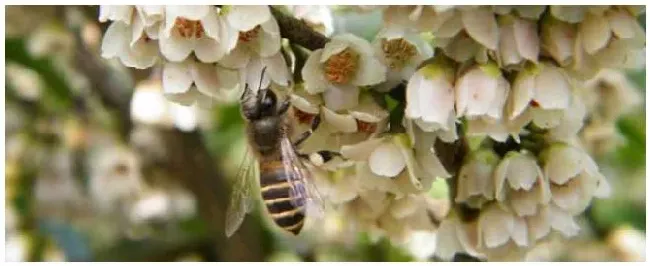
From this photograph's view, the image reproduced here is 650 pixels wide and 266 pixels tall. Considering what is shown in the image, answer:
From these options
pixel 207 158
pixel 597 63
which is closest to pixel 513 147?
pixel 597 63

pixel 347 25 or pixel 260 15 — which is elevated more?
pixel 260 15

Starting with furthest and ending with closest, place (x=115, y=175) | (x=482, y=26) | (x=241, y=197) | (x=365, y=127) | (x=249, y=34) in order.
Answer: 1. (x=115, y=175)
2. (x=241, y=197)
3. (x=365, y=127)
4. (x=249, y=34)
5. (x=482, y=26)

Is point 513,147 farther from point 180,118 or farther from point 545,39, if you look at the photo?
point 180,118

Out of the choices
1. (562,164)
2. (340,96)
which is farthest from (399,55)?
(562,164)

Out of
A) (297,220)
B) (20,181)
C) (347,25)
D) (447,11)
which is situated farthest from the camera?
(20,181)

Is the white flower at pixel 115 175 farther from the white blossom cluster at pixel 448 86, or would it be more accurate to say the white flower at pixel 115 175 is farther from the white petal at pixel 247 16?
the white petal at pixel 247 16

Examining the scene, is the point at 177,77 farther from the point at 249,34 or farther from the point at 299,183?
the point at 299,183

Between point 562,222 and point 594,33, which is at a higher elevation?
point 594,33
